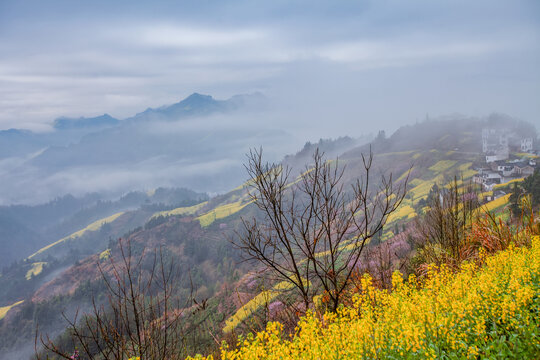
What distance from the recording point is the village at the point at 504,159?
219 ft

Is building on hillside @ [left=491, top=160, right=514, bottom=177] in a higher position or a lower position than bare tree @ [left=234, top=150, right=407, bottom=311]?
lower

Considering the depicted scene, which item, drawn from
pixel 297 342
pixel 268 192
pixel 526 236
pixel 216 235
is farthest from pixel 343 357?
pixel 216 235

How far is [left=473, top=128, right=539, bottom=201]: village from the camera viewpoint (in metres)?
66.7

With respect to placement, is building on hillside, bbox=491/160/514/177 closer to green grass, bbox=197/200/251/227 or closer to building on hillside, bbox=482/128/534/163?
building on hillside, bbox=482/128/534/163

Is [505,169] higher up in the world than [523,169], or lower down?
lower down

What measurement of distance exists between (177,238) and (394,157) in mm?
103595

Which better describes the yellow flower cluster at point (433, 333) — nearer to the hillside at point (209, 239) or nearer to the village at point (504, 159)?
the village at point (504, 159)

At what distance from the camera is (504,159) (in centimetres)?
8988

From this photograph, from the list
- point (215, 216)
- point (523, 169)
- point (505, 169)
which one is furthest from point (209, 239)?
point (523, 169)

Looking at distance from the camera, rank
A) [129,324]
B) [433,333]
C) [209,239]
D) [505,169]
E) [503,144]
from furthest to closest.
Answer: [209,239]
[503,144]
[505,169]
[129,324]
[433,333]

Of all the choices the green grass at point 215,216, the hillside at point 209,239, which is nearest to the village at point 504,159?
the hillside at point 209,239

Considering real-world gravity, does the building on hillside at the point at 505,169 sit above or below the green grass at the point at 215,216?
above

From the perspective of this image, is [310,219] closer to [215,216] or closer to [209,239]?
[209,239]

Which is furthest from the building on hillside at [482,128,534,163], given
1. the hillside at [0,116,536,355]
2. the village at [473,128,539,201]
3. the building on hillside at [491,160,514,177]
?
the building on hillside at [491,160,514,177]
